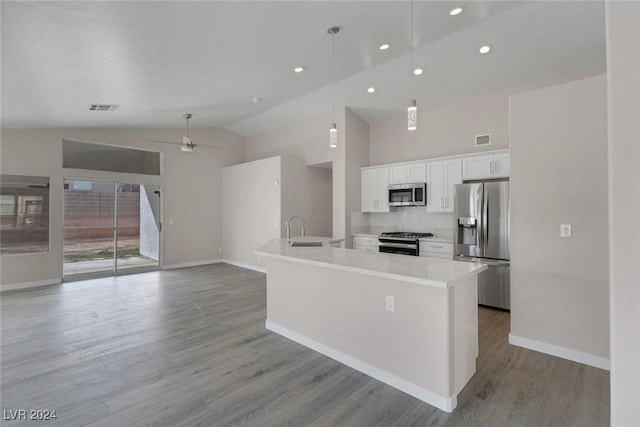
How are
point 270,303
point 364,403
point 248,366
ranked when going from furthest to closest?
Result: point 270,303
point 248,366
point 364,403

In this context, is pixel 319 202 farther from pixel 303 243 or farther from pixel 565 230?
pixel 565 230

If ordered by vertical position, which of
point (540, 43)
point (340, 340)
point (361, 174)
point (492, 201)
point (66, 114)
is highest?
point (540, 43)

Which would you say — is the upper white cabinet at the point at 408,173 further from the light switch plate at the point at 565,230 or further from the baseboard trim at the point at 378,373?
the baseboard trim at the point at 378,373

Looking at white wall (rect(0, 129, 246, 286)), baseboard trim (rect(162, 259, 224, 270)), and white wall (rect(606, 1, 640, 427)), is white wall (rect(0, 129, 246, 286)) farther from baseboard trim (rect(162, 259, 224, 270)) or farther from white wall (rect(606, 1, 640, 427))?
white wall (rect(606, 1, 640, 427))

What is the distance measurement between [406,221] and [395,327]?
12.5 ft

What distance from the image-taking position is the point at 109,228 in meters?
6.33

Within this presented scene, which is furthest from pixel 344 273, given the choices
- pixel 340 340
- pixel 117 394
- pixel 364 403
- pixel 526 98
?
pixel 526 98

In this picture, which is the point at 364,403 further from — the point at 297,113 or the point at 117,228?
the point at 117,228

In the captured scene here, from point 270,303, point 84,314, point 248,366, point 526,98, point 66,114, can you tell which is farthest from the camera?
point 66,114

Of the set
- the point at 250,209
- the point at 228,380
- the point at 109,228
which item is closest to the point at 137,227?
the point at 109,228

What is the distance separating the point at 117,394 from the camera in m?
2.28

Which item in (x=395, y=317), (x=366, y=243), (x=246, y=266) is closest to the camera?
(x=395, y=317)

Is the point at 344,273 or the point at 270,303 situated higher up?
the point at 344,273

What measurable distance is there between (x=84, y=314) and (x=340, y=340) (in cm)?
353
